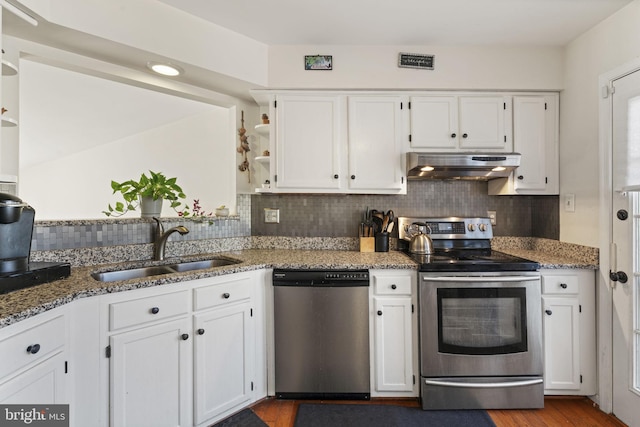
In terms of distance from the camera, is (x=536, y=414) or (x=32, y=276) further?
(x=536, y=414)

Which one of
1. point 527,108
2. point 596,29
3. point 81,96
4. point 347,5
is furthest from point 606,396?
point 81,96

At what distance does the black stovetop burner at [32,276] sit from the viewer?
4.13ft

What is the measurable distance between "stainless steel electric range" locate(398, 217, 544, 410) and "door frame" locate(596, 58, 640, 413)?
1.30 ft

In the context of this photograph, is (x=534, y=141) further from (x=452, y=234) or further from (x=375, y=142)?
(x=375, y=142)

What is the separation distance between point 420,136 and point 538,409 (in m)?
1.97

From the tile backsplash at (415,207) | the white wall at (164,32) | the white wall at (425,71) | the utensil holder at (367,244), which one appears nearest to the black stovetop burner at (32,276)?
the white wall at (164,32)

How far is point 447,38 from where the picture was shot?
2.21 meters

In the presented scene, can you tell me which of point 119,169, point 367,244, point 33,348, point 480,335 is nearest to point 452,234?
point 367,244

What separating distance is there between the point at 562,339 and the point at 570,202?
0.96m

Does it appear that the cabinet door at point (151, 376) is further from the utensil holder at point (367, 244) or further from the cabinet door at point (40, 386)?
the utensil holder at point (367, 244)

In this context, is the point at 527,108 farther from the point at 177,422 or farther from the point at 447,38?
the point at 177,422

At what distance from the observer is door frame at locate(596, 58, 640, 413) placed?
189 cm

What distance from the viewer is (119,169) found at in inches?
172

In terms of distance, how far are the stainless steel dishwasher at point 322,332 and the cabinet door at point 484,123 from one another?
135 cm
